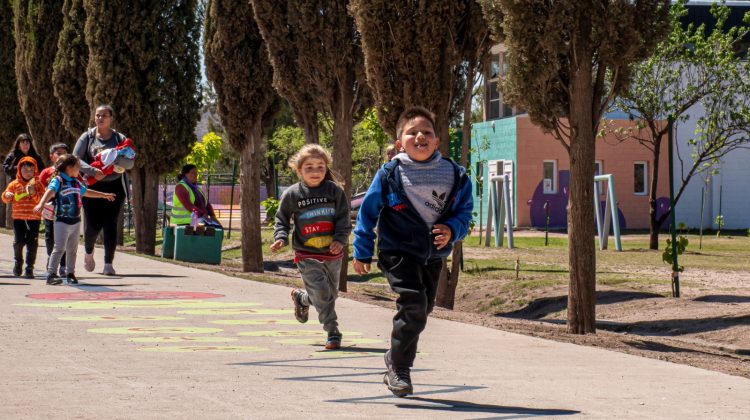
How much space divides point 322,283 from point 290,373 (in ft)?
6.07

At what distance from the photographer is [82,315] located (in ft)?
39.2

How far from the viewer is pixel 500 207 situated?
34344 mm

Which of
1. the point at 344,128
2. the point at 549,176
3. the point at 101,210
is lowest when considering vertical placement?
the point at 101,210

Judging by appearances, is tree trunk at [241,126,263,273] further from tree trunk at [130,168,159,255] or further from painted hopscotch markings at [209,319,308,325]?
painted hopscotch markings at [209,319,308,325]

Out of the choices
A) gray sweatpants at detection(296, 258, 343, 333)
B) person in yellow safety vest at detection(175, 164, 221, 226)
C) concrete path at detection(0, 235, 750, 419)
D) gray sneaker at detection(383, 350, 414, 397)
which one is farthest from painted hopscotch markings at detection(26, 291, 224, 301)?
person in yellow safety vest at detection(175, 164, 221, 226)

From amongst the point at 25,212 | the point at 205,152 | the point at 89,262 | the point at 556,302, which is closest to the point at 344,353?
the point at 89,262

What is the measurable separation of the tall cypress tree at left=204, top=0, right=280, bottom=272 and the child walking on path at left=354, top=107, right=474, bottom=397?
16.7 metres

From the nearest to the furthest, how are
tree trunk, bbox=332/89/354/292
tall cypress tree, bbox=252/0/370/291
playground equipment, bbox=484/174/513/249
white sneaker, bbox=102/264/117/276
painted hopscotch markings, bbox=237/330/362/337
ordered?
painted hopscotch markings, bbox=237/330/362/337 < white sneaker, bbox=102/264/117/276 < tall cypress tree, bbox=252/0/370/291 < tree trunk, bbox=332/89/354/292 < playground equipment, bbox=484/174/513/249

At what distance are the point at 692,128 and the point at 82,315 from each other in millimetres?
43178

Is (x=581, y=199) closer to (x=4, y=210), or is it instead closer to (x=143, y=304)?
(x=143, y=304)

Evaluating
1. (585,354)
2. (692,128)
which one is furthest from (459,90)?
(692,128)

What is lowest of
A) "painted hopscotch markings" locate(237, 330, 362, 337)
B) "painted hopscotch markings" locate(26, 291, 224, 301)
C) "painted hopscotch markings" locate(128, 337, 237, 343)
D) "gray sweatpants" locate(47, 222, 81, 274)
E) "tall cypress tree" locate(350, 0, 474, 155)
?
"painted hopscotch markings" locate(237, 330, 362, 337)

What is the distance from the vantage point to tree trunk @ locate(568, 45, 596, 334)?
13617mm

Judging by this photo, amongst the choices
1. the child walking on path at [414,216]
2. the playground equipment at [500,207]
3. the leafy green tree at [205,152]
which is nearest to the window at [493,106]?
the leafy green tree at [205,152]
